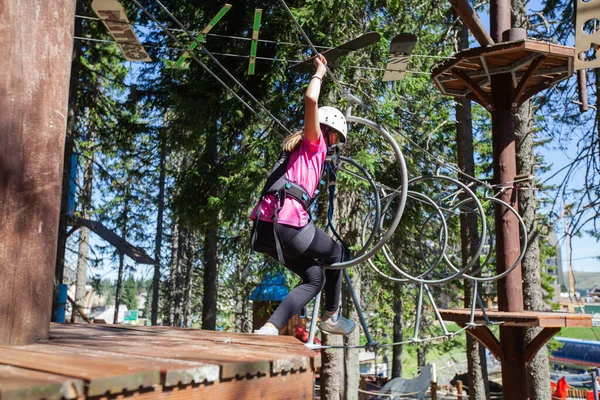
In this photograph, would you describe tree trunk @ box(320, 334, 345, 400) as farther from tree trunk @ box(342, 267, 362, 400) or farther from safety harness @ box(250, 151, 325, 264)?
safety harness @ box(250, 151, 325, 264)

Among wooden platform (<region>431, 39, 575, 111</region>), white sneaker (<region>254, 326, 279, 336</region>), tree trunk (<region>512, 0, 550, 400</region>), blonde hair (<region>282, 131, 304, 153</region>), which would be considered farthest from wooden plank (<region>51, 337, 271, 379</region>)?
tree trunk (<region>512, 0, 550, 400</region>)

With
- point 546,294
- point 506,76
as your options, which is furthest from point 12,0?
point 546,294

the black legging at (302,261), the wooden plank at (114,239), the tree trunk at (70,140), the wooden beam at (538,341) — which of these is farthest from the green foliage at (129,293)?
the black legging at (302,261)

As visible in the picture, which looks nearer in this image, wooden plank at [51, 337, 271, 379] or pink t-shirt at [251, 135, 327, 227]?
wooden plank at [51, 337, 271, 379]

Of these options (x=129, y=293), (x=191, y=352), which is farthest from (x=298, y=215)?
(x=129, y=293)

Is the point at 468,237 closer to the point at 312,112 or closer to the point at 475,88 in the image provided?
the point at 475,88

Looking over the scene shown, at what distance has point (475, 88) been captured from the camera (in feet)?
22.8

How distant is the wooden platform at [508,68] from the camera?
6039 mm

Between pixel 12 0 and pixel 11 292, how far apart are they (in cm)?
126

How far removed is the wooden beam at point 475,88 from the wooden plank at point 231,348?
15.6 feet

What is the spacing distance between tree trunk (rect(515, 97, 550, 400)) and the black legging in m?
6.19

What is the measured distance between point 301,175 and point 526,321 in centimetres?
353

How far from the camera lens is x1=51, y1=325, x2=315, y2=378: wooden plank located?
2.13 m

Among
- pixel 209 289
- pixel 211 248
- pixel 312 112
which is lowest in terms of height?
pixel 209 289
